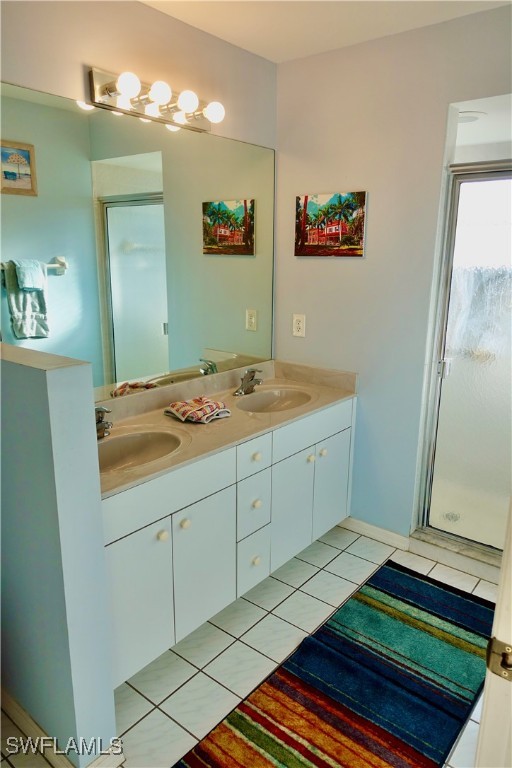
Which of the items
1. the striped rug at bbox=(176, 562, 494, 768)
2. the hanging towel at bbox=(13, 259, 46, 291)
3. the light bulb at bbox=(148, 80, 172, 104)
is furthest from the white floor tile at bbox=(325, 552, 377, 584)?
the light bulb at bbox=(148, 80, 172, 104)

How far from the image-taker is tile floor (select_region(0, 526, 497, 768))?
1.62m

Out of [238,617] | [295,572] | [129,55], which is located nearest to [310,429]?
[295,572]

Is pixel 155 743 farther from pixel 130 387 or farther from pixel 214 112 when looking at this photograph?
Answer: pixel 214 112

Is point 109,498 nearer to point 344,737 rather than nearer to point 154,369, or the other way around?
point 154,369

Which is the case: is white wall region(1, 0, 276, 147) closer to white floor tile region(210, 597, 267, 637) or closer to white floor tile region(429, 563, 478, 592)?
white floor tile region(210, 597, 267, 637)

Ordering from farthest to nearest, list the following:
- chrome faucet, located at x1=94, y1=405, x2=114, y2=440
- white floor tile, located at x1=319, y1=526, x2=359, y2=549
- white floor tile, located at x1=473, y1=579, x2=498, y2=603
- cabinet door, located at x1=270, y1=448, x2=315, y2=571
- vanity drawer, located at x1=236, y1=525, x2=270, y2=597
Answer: white floor tile, located at x1=319, y1=526, x2=359, y2=549, white floor tile, located at x1=473, y1=579, x2=498, y2=603, cabinet door, located at x1=270, y1=448, x2=315, y2=571, vanity drawer, located at x1=236, y1=525, x2=270, y2=597, chrome faucet, located at x1=94, y1=405, x2=114, y2=440

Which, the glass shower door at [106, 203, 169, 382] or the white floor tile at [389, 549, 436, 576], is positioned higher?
the glass shower door at [106, 203, 169, 382]

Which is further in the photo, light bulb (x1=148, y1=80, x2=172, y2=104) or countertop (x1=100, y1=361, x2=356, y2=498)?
light bulb (x1=148, y1=80, x2=172, y2=104)

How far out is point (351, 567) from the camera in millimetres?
2508

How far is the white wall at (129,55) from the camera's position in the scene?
160cm

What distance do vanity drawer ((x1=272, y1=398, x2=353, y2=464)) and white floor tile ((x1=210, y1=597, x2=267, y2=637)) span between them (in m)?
0.66

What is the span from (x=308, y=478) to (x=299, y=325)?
0.85 metres

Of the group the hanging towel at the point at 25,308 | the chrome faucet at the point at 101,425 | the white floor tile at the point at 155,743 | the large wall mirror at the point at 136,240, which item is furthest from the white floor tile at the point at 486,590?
the hanging towel at the point at 25,308

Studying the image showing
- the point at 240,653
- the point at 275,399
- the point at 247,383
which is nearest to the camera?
the point at 240,653
